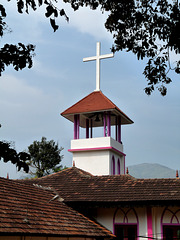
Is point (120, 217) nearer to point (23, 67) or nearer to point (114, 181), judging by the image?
point (114, 181)

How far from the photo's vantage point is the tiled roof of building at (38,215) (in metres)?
11.5

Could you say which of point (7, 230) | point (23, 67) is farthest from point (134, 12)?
point (7, 230)

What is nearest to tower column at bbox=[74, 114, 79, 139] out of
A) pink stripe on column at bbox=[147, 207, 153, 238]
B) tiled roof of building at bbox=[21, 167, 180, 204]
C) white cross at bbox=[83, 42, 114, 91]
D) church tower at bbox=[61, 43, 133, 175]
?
church tower at bbox=[61, 43, 133, 175]

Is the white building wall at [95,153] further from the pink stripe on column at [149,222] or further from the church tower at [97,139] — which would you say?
the pink stripe on column at [149,222]

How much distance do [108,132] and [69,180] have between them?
5777 millimetres

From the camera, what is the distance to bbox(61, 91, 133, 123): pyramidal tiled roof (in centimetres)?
2317

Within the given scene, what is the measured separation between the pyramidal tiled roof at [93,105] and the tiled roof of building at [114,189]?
5592 mm

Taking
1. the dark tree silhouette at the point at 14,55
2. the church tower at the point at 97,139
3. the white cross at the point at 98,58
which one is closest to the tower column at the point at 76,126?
the church tower at the point at 97,139

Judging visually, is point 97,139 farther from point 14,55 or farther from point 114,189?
point 14,55

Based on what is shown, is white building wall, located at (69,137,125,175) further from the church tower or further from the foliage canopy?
the foliage canopy

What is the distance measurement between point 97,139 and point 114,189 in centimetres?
702

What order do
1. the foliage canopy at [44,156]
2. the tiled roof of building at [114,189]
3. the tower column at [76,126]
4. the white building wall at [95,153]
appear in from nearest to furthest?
1. the tiled roof of building at [114,189]
2. the white building wall at [95,153]
3. the tower column at [76,126]
4. the foliage canopy at [44,156]

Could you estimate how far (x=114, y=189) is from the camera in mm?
16609

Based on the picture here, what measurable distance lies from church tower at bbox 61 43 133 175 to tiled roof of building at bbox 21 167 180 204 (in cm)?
472
